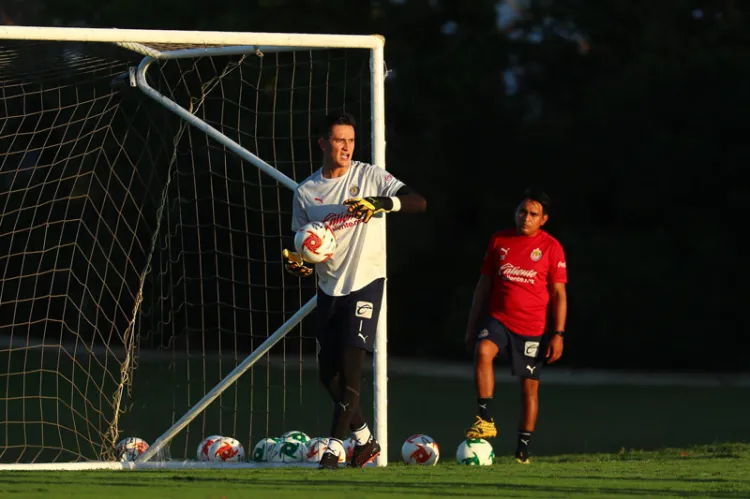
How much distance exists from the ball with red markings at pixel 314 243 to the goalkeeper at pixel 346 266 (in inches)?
6.4

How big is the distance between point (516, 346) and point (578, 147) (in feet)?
39.7

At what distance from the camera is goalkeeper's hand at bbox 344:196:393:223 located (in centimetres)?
633

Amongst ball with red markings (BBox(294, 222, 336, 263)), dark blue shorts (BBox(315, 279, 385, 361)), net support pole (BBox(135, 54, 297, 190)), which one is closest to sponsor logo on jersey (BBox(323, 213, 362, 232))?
ball with red markings (BBox(294, 222, 336, 263))

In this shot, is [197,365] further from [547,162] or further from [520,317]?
[520,317]

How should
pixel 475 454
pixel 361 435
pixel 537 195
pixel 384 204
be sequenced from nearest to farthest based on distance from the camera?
pixel 384 204 < pixel 361 435 < pixel 475 454 < pixel 537 195

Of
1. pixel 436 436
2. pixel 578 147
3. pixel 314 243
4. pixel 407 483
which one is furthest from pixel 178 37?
pixel 578 147

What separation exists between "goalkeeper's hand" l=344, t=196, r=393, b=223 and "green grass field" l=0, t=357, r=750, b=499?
3.93 feet

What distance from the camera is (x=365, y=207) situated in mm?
6332

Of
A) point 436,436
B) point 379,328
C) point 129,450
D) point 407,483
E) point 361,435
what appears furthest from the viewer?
point 436,436

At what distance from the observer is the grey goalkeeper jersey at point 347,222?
6617mm

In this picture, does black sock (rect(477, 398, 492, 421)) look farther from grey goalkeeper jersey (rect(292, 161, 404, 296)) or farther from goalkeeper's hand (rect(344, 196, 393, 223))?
goalkeeper's hand (rect(344, 196, 393, 223))

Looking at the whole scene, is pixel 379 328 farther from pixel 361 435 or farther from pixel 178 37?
pixel 178 37

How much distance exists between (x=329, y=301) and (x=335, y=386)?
43 centimetres

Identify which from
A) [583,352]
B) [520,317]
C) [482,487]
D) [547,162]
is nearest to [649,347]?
[583,352]
